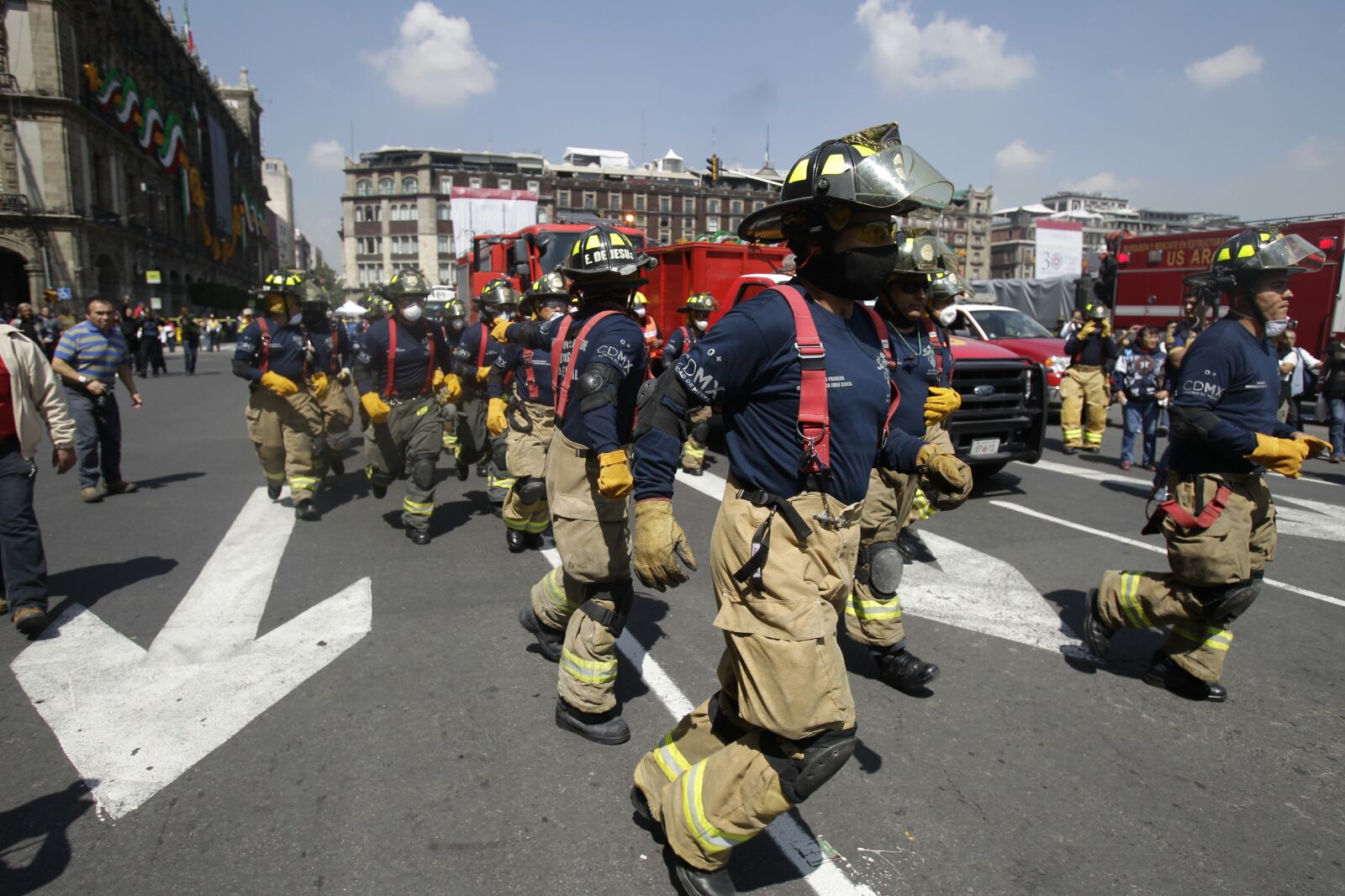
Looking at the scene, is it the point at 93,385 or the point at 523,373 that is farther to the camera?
the point at 93,385

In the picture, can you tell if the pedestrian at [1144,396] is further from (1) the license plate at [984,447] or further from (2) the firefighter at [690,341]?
(2) the firefighter at [690,341]

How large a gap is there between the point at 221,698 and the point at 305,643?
649 millimetres

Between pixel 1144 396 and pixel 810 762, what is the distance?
9666mm

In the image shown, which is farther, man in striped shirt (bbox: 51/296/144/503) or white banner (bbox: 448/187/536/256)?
white banner (bbox: 448/187/536/256)

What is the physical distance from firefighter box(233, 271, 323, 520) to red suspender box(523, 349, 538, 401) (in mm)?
2230

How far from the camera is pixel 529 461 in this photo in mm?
5699

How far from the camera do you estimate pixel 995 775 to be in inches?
126

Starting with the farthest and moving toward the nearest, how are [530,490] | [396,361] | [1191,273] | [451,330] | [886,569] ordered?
[1191,273]
[451,330]
[396,361]
[530,490]
[886,569]

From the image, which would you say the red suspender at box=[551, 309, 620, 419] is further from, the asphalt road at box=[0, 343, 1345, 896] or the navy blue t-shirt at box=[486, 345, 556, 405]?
the asphalt road at box=[0, 343, 1345, 896]

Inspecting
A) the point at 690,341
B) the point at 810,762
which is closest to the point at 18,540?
the point at 810,762

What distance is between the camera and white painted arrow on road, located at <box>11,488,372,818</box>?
3.25 meters

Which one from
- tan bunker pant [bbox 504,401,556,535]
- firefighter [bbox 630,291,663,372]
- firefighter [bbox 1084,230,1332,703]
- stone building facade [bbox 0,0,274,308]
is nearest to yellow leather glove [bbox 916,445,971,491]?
firefighter [bbox 1084,230,1332,703]

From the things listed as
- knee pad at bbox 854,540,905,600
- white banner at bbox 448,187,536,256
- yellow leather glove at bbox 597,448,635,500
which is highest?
white banner at bbox 448,187,536,256

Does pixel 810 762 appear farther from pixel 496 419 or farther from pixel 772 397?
pixel 496 419
